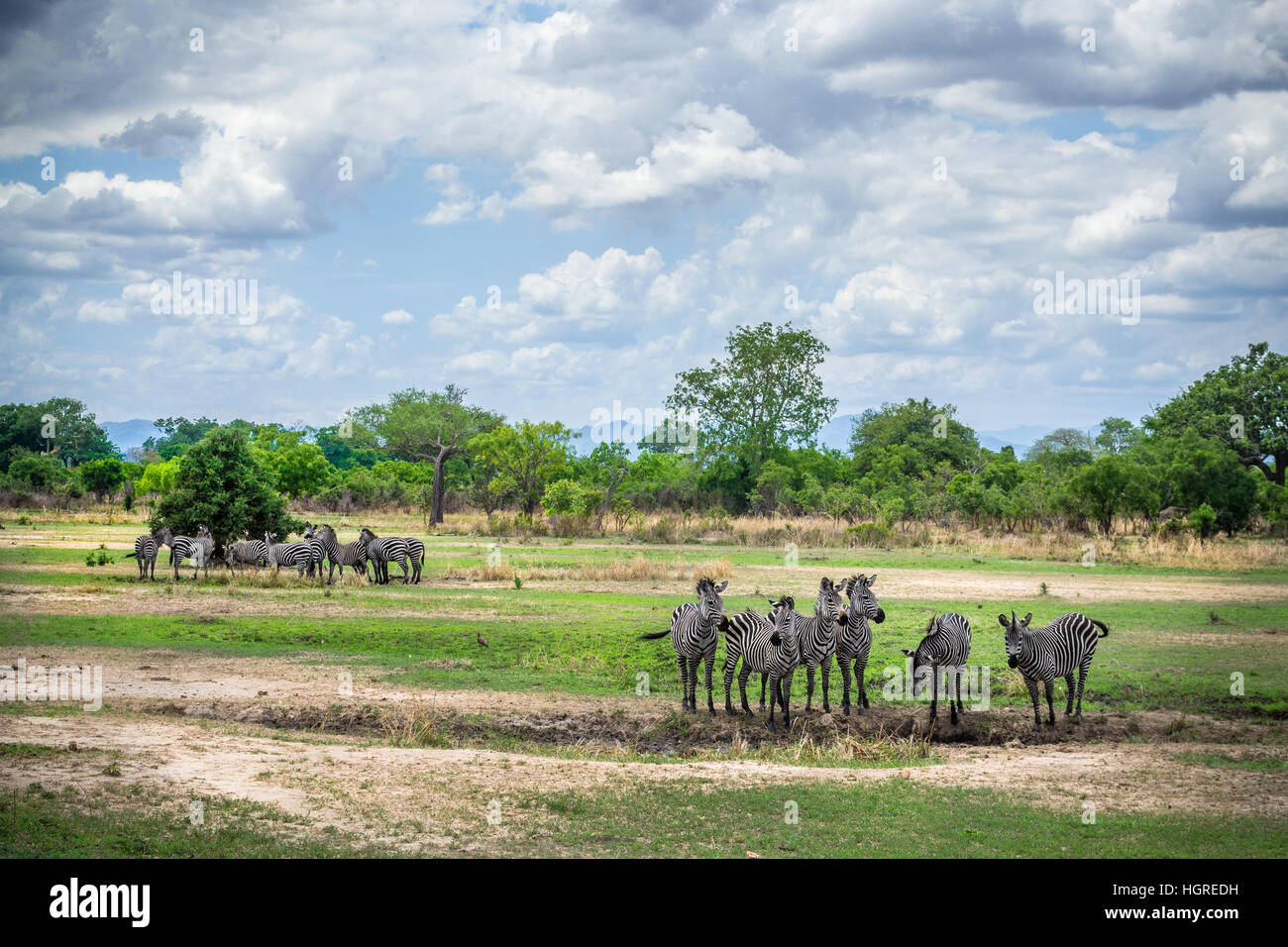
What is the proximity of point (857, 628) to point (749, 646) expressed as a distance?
1599mm

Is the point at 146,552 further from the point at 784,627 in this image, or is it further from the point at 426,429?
the point at 426,429

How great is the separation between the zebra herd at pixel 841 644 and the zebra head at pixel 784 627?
0.01 meters

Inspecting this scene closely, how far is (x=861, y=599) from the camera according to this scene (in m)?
15.1

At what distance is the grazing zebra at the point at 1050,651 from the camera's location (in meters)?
14.6

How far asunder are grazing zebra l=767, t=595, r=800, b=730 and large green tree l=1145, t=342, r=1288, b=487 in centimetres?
4599

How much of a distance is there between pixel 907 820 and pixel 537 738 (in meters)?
5.70

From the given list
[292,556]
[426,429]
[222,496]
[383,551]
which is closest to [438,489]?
[426,429]

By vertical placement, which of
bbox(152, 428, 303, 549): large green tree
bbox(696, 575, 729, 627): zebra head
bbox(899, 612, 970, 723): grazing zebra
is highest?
bbox(152, 428, 303, 549): large green tree

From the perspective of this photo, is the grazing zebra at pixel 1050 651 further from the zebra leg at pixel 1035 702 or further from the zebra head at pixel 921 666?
the zebra head at pixel 921 666

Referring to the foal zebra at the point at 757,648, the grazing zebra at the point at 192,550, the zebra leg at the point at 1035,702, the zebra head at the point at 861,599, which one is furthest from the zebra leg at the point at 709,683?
the grazing zebra at the point at 192,550

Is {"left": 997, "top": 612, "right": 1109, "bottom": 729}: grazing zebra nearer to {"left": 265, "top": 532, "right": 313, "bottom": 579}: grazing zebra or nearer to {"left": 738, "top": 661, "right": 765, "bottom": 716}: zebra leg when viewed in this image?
{"left": 738, "top": 661, "right": 765, "bottom": 716}: zebra leg

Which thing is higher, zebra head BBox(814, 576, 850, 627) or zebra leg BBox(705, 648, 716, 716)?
zebra head BBox(814, 576, 850, 627)

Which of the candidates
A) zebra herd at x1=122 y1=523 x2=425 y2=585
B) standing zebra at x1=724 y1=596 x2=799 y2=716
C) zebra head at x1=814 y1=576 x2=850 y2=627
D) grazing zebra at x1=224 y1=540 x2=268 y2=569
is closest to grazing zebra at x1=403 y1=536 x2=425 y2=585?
zebra herd at x1=122 y1=523 x2=425 y2=585

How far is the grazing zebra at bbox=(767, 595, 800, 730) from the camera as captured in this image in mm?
14633
